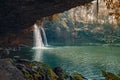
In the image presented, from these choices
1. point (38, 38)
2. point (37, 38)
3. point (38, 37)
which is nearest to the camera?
point (37, 38)

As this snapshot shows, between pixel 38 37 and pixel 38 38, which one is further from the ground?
pixel 38 37

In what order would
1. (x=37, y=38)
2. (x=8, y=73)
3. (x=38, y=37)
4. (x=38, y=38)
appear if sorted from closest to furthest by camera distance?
(x=8, y=73)
(x=37, y=38)
(x=38, y=37)
(x=38, y=38)

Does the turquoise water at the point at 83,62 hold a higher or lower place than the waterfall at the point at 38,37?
lower

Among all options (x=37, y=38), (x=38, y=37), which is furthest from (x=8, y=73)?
(x=38, y=37)

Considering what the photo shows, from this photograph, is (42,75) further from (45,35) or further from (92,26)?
(92,26)

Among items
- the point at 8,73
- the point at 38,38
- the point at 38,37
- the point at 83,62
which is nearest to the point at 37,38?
the point at 38,37

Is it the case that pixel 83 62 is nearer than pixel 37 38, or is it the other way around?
pixel 83 62

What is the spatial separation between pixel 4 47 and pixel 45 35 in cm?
3217

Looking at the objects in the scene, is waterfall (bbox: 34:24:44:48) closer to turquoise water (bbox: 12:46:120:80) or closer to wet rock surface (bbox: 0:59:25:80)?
turquoise water (bbox: 12:46:120:80)

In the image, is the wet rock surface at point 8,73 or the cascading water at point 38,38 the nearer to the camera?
the wet rock surface at point 8,73

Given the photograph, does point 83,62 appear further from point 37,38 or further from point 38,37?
point 38,37

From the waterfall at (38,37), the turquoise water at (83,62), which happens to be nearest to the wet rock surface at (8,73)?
the turquoise water at (83,62)

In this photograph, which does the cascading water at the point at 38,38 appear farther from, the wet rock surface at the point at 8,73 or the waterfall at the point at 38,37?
the wet rock surface at the point at 8,73

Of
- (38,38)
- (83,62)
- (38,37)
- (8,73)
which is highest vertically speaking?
(38,37)
